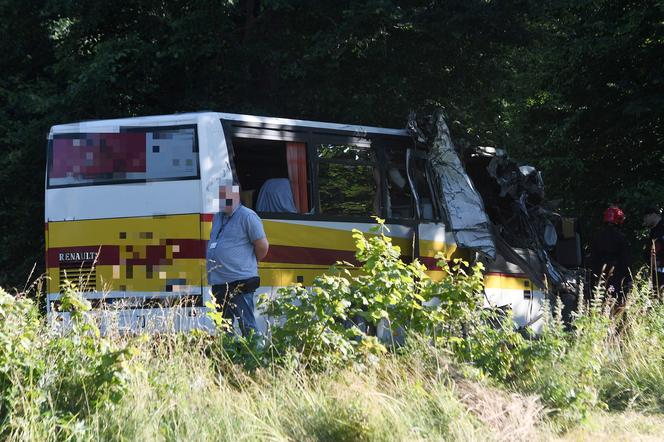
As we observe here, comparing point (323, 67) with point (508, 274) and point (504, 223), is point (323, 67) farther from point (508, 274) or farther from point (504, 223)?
point (508, 274)

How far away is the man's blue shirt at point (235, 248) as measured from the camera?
8.28 metres

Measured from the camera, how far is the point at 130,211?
950cm

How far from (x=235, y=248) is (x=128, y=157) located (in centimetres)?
216

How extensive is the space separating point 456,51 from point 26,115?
320 inches

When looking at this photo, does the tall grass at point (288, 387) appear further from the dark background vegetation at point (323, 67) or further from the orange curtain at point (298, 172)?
the dark background vegetation at point (323, 67)

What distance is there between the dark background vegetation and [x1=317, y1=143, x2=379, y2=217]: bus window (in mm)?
3994

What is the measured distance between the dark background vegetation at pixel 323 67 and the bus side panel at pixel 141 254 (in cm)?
557

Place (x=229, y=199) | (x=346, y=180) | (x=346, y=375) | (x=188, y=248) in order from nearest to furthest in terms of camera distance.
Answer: (x=346, y=375)
(x=229, y=199)
(x=188, y=248)
(x=346, y=180)

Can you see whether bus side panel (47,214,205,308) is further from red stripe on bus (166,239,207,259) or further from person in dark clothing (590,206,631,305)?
person in dark clothing (590,206,631,305)

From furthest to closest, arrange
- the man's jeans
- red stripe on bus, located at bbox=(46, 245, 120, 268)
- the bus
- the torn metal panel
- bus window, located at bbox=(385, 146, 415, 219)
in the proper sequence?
the torn metal panel → bus window, located at bbox=(385, 146, 415, 219) → red stripe on bus, located at bbox=(46, 245, 120, 268) → the bus → the man's jeans

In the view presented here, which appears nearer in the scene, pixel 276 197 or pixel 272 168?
pixel 276 197

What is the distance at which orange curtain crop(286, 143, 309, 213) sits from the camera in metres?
10.2

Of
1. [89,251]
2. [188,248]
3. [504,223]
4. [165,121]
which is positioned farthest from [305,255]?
[504,223]

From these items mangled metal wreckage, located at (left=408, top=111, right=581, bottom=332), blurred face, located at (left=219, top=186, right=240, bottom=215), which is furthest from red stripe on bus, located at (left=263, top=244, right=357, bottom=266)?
mangled metal wreckage, located at (left=408, top=111, right=581, bottom=332)
